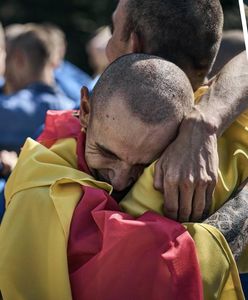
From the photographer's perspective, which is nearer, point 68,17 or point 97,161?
point 97,161

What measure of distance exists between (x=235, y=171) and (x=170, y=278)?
0.47m

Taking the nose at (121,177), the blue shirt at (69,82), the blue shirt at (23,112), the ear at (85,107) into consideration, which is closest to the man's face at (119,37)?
the ear at (85,107)

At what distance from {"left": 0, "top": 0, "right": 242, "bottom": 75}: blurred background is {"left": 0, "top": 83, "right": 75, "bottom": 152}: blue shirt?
32.5 feet

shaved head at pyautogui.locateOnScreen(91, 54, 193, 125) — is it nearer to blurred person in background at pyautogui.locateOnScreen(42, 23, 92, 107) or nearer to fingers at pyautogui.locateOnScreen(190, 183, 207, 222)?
fingers at pyautogui.locateOnScreen(190, 183, 207, 222)

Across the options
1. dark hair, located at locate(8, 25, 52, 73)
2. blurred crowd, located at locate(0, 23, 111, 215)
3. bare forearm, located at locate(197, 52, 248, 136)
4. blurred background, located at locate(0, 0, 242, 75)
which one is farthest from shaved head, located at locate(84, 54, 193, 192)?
blurred background, located at locate(0, 0, 242, 75)

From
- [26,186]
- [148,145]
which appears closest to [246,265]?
[148,145]

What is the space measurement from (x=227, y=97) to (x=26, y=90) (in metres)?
4.07

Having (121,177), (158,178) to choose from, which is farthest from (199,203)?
(121,177)

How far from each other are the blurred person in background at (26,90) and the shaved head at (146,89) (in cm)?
320

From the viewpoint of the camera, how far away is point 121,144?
8.00 ft

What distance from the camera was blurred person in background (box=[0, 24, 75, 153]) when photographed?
238 inches

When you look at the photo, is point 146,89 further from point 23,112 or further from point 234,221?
point 23,112

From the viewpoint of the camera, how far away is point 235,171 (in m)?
2.57

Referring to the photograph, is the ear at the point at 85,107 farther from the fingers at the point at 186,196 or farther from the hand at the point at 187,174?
the fingers at the point at 186,196
